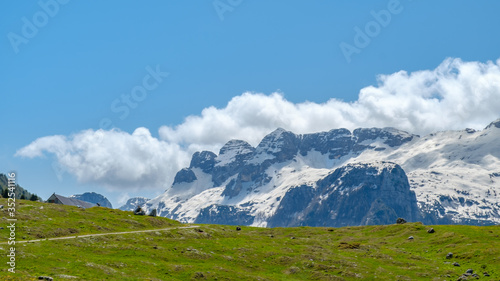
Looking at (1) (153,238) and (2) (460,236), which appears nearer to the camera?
(1) (153,238)

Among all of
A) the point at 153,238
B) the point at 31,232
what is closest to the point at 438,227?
the point at 153,238

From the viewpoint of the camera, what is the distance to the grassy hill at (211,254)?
6825 centimetres

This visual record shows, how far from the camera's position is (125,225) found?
11662 centimetres

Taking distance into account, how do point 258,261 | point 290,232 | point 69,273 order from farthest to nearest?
point 290,232 < point 258,261 < point 69,273

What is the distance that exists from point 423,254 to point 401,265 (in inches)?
625

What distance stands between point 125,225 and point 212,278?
51.0 m

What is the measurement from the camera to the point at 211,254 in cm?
8794

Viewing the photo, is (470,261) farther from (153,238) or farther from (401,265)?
(153,238)

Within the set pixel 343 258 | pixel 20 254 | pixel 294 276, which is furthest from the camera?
pixel 343 258

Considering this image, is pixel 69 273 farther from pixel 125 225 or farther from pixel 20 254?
pixel 125 225

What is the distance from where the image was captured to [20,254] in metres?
67.0

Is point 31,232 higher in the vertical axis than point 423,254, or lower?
higher

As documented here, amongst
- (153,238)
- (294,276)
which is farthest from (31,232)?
(294,276)

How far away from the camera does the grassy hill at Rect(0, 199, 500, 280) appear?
224ft
